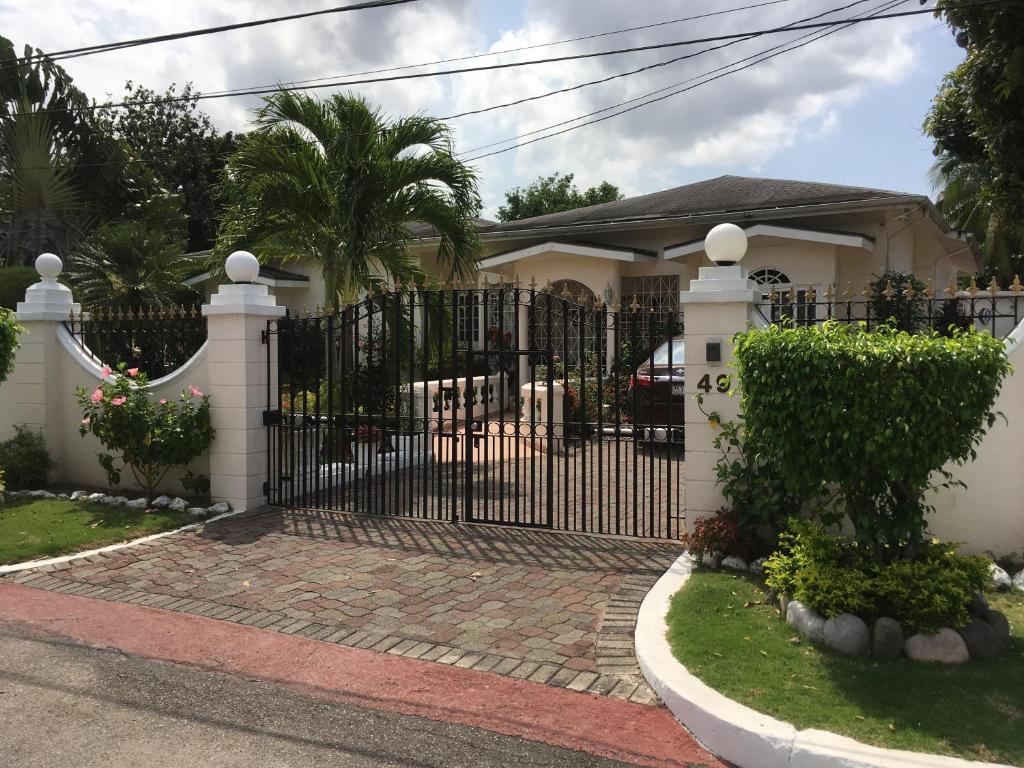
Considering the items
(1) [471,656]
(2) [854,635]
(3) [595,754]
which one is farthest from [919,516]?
(1) [471,656]

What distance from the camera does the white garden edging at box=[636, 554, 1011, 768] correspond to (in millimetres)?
3344

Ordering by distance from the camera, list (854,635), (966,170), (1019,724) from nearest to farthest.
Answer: (1019,724), (854,635), (966,170)

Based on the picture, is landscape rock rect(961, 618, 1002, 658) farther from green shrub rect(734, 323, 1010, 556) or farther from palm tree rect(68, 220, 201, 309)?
palm tree rect(68, 220, 201, 309)

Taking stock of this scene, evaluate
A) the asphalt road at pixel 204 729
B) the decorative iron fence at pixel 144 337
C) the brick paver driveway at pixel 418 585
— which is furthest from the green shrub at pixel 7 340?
the asphalt road at pixel 204 729

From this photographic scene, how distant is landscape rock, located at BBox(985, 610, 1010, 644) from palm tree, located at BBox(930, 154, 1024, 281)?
20.8 meters

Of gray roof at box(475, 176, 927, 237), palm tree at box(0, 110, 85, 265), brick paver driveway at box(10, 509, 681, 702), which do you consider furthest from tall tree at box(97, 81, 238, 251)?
brick paver driveway at box(10, 509, 681, 702)

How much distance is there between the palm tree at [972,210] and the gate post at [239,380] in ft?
69.1

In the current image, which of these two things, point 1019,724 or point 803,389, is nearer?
point 1019,724

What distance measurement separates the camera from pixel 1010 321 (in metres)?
6.20

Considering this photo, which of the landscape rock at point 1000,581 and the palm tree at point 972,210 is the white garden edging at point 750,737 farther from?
the palm tree at point 972,210

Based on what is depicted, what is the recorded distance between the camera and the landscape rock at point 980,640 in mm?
4289

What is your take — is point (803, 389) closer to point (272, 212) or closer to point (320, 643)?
point (320, 643)

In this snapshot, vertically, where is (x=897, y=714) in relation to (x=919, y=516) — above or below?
below

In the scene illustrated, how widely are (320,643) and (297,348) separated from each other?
4817 millimetres
